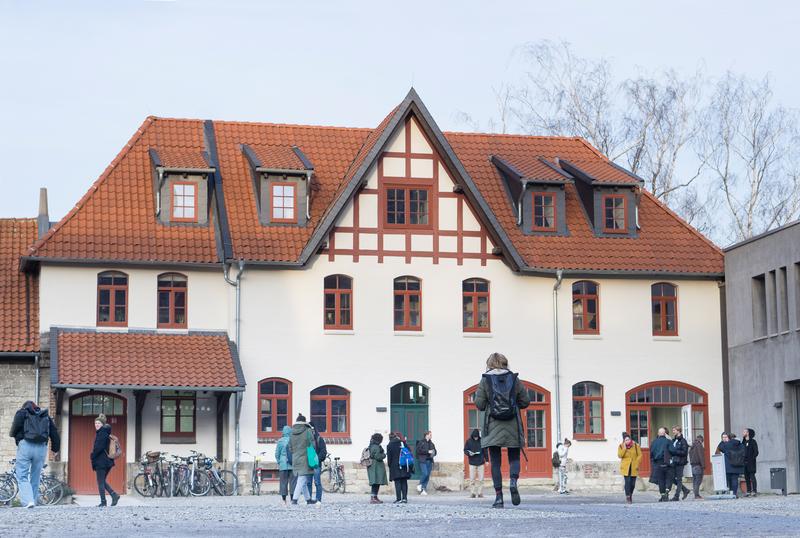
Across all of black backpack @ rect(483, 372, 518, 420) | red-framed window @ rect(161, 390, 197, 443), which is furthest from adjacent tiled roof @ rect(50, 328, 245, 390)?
black backpack @ rect(483, 372, 518, 420)

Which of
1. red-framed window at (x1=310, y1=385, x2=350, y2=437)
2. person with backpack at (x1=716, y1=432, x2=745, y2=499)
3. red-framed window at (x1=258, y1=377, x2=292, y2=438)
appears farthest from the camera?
red-framed window at (x1=310, y1=385, x2=350, y2=437)

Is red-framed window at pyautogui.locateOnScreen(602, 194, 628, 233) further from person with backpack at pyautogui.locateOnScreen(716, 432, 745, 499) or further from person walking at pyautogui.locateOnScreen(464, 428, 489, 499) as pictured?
person with backpack at pyautogui.locateOnScreen(716, 432, 745, 499)

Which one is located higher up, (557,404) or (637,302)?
(637,302)

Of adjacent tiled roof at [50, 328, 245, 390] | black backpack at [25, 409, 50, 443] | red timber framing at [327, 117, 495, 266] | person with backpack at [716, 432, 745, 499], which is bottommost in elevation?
person with backpack at [716, 432, 745, 499]

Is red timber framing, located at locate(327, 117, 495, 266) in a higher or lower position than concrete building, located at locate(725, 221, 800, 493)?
higher

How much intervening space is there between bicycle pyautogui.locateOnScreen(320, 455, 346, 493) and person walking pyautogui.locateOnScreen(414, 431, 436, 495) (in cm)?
204

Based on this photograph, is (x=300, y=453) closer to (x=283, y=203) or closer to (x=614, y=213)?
(x=283, y=203)

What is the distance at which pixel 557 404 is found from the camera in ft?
133

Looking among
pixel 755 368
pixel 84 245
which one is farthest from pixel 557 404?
pixel 84 245

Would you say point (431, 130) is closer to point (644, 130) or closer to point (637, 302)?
point (637, 302)

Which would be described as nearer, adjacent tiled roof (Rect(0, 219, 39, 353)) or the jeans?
the jeans

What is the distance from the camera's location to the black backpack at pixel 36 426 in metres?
23.9

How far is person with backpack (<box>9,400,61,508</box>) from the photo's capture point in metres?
24.0

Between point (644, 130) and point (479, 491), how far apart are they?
22809mm
